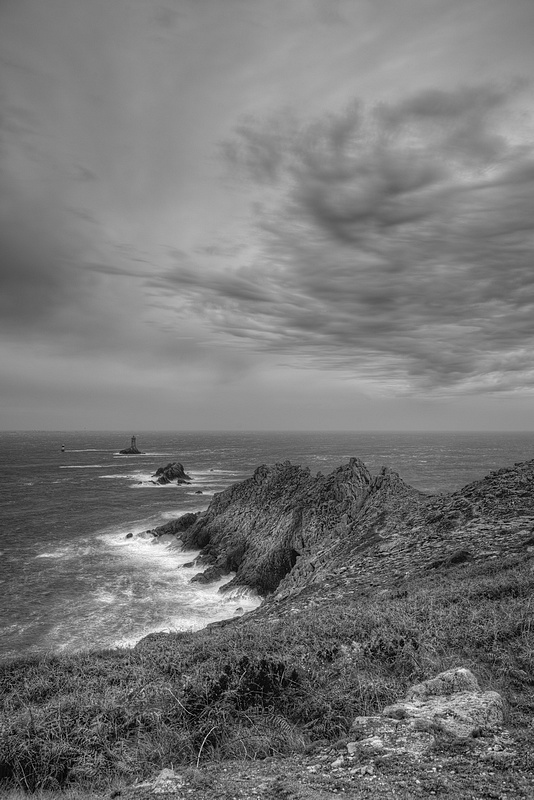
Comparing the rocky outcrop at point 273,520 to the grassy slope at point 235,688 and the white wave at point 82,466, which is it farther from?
the white wave at point 82,466

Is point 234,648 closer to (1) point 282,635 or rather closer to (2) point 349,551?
(1) point 282,635

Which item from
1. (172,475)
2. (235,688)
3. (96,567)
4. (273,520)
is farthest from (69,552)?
(172,475)

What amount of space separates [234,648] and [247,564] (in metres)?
24.2

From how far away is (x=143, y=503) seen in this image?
6481 cm

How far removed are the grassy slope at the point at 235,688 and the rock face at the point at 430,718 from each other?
0.38 m

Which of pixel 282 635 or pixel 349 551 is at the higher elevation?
pixel 282 635

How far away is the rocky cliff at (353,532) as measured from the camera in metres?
18.5

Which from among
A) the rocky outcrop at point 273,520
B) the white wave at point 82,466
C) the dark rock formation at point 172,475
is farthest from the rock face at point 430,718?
the white wave at point 82,466

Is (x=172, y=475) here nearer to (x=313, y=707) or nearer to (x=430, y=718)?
(x=313, y=707)

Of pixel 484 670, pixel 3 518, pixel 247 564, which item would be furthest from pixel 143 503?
pixel 484 670

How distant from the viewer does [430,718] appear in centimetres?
609

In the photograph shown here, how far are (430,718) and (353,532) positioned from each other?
18.8 m

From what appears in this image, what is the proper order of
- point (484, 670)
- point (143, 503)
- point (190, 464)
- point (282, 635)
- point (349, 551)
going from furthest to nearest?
1. point (190, 464)
2. point (143, 503)
3. point (349, 551)
4. point (282, 635)
5. point (484, 670)

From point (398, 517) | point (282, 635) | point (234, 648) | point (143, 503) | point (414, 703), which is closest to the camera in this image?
point (414, 703)
